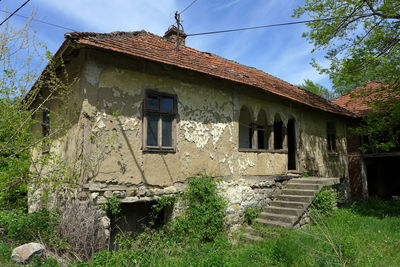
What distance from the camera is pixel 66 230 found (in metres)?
5.07

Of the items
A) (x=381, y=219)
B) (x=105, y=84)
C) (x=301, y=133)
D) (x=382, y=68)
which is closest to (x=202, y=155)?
(x=105, y=84)

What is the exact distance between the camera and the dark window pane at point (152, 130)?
6375 mm

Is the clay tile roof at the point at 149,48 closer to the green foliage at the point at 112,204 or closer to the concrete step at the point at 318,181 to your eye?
the concrete step at the point at 318,181

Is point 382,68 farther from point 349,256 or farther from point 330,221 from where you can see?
point 349,256

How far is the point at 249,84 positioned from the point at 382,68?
4528 millimetres

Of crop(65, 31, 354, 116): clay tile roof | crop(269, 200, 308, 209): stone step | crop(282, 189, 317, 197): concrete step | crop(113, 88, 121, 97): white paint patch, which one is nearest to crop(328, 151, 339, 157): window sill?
crop(282, 189, 317, 197): concrete step

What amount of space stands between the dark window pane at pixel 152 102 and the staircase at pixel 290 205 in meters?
4.20

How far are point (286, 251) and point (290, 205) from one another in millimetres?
2820

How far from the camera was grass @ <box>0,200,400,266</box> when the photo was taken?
4680 mm

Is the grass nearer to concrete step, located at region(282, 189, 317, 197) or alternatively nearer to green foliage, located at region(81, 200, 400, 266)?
green foliage, located at region(81, 200, 400, 266)

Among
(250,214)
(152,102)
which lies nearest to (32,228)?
(152,102)

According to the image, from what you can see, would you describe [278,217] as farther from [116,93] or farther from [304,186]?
[116,93]

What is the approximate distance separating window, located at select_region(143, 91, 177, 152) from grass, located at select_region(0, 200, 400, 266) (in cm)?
224

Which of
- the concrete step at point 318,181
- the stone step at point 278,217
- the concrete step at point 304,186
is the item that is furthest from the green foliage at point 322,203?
the stone step at point 278,217
